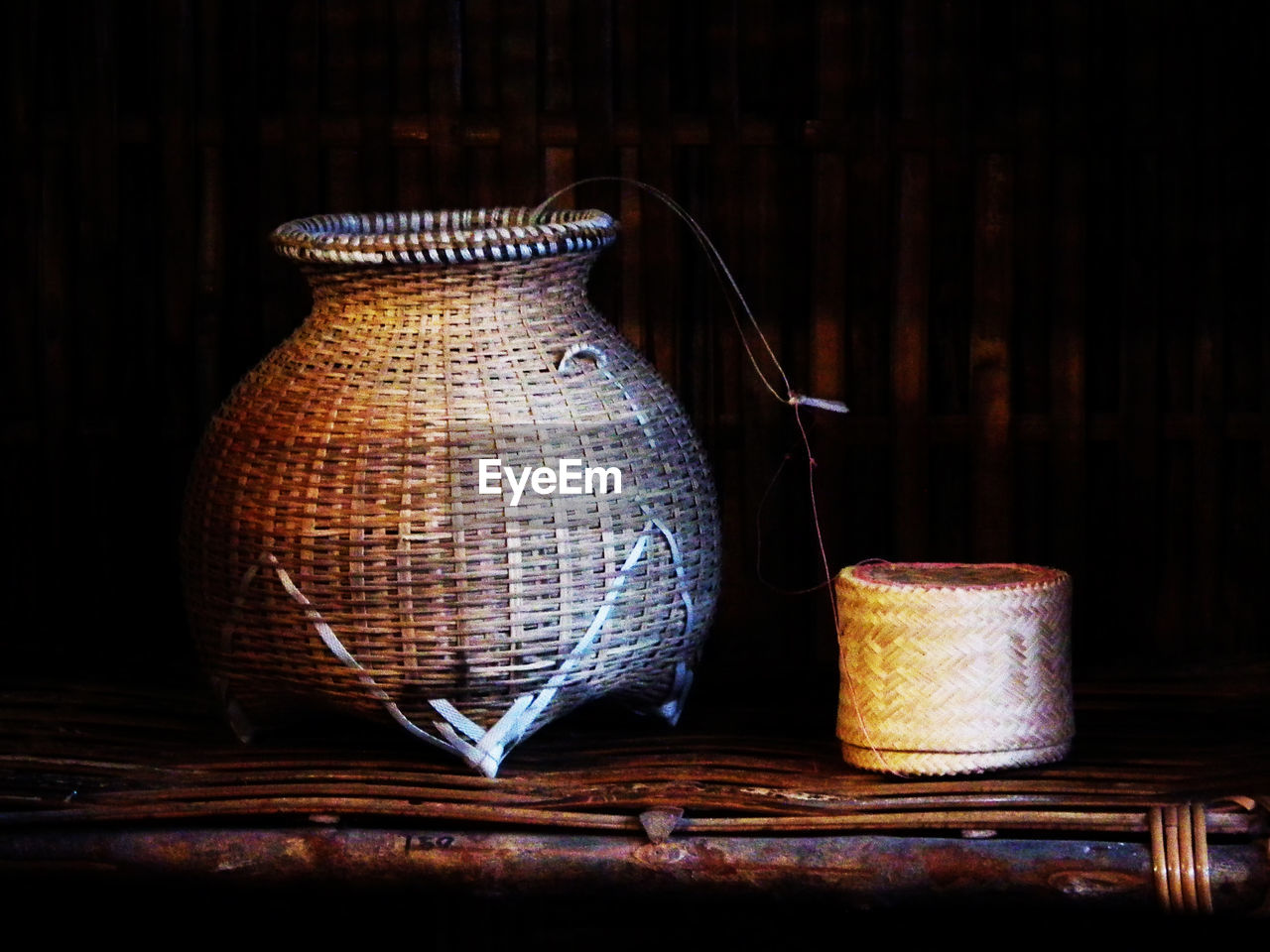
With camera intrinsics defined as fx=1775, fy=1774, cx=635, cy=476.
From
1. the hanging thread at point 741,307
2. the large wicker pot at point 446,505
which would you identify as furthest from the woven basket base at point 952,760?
the hanging thread at point 741,307

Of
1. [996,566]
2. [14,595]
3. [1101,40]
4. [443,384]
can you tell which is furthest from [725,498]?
[14,595]

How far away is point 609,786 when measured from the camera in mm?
2404

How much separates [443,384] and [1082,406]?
3.85ft

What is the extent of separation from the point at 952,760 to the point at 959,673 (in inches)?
4.7

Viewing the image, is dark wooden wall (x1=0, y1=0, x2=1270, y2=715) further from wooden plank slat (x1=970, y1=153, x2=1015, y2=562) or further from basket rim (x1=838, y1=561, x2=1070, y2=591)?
basket rim (x1=838, y1=561, x2=1070, y2=591)

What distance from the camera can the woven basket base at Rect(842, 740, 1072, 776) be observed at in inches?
94.0

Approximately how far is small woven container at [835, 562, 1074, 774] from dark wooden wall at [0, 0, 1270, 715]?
534 millimetres

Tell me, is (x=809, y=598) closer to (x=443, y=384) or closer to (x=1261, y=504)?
(x=1261, y=504)

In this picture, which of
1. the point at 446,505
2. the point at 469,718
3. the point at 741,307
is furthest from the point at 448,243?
the point at 741,307

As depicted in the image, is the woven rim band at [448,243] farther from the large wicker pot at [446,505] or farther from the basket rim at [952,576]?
the basket rim at [952,576]

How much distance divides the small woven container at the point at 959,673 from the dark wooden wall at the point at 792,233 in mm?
534

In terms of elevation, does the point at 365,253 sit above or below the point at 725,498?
above

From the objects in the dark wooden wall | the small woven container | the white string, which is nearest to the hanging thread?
the dark wooden wall

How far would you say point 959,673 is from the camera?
7.79ft
